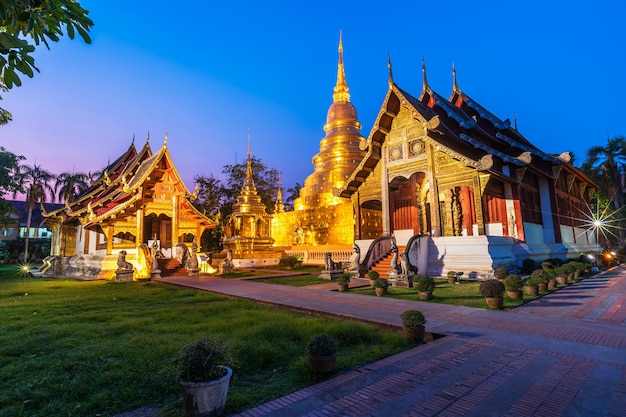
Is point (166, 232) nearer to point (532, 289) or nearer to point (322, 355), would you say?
point (532, 289)

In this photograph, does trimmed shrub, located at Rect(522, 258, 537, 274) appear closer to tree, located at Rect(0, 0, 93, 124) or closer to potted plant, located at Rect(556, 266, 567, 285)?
potted plant, located at Rect(556, 266, 567, 285)

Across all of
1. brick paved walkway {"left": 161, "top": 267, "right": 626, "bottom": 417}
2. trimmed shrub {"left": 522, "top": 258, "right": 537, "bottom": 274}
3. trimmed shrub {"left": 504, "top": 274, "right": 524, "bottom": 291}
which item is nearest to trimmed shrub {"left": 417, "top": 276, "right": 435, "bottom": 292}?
trimmed shrub {"left": 504, "top": 274, "right": 524, "bottom": 291}

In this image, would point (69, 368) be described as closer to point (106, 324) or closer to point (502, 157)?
point (106, 324)

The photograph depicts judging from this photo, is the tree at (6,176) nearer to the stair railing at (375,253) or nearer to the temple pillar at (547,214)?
the stair railing at (375,253)

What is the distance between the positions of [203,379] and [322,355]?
4.43 feet

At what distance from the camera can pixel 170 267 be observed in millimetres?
19859

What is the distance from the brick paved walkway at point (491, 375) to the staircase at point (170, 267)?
15472 millimetres

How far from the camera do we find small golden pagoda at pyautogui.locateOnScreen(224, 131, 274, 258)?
87.3 feet

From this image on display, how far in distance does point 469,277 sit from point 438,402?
11.2 meters

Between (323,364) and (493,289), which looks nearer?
(323,364)

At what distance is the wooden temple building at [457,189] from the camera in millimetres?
14359

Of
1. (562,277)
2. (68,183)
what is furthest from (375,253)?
(68,183)

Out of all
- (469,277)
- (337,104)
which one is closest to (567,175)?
(469,277)

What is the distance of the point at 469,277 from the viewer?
43.5 feet
